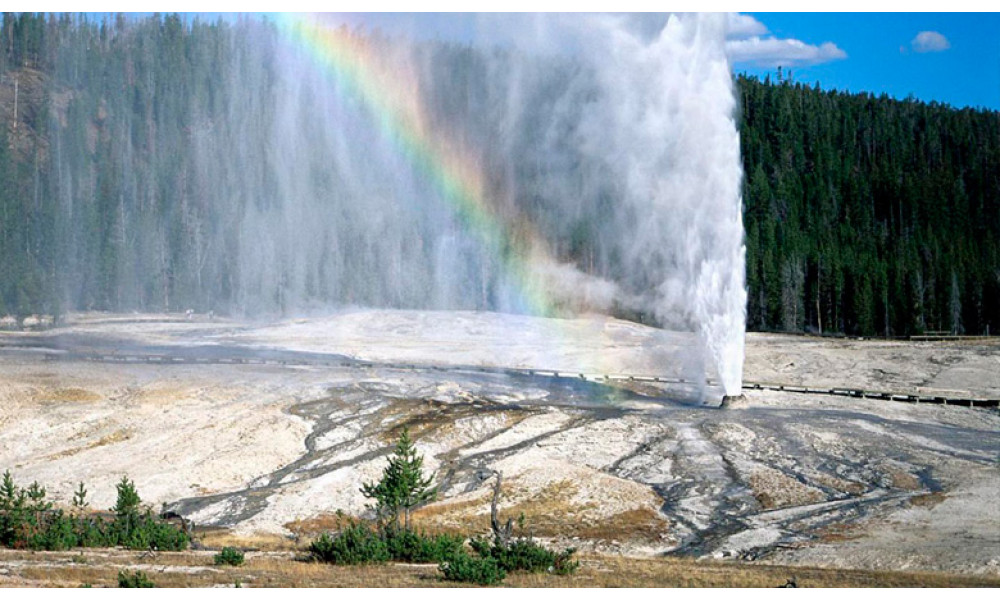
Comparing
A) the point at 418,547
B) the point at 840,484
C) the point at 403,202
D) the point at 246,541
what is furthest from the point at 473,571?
the point at 403,202

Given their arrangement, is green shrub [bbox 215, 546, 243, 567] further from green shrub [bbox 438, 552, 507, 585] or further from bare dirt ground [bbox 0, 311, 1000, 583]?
bare dirt ground [bbox 0, 311, 1000, 583]

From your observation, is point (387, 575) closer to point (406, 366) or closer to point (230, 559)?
point (230, 559)

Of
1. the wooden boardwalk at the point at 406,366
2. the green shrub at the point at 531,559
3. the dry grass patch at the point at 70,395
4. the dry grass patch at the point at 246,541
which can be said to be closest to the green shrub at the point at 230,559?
the dry grass patch at the point at 246,541

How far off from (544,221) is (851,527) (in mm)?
69256

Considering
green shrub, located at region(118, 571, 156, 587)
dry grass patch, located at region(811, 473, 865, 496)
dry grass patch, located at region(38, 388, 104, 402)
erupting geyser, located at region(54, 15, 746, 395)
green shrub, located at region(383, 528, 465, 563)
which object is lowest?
green shrub, located at region(383, 528, 465, 563)

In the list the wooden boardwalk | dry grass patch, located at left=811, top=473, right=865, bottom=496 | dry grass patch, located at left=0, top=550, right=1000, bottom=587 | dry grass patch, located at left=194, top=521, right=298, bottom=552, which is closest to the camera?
dry grass patch, located at left=0, top=550, right=1000, bottom=587

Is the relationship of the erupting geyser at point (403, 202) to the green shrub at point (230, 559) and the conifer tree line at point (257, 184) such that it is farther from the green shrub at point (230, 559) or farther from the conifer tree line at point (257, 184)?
the green shrub at point (230, 559)

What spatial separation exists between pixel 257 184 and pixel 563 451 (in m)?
65.1

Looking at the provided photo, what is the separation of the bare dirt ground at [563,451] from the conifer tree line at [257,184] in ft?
85.0

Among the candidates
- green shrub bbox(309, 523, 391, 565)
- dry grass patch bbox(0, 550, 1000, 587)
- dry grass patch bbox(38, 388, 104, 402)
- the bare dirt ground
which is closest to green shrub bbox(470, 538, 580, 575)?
dry grass patch bbox(0, 550, 1000, 587)

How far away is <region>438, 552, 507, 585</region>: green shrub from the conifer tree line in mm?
63287

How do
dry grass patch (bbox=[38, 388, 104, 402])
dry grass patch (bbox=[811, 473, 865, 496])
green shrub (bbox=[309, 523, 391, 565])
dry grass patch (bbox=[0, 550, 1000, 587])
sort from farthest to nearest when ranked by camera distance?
dry grass patch (bbox=[38, 388, 104, 402]) < dry grass patch (bbox=[811, 473, 865, 496]) < green shrub (bbox=[309, 523, 391, 565]) < dry grass patch (bbox=[0, 550, 1000, 587])

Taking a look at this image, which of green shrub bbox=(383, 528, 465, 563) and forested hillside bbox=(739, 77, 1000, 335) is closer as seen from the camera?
green shrub bbox=(383, 528, 465, 563)

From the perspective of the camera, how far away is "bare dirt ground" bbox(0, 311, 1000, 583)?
26359mm
